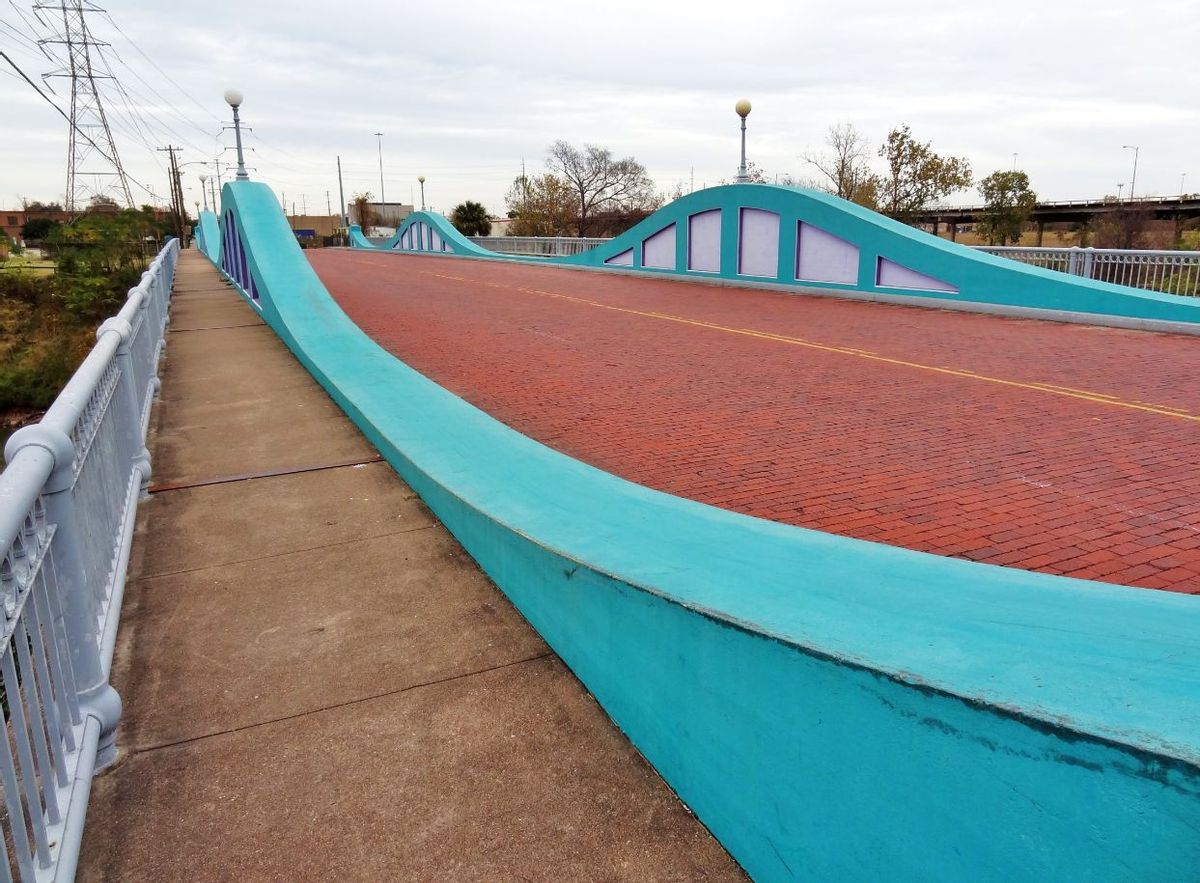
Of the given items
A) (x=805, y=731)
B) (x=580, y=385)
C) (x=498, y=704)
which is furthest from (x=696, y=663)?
(x=580, y=385)

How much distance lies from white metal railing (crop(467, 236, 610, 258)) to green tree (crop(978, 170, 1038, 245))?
129 feet

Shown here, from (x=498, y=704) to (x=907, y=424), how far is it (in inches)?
195

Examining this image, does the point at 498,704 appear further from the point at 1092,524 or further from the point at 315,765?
the point at 1092,524

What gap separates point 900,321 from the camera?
43.8 ft

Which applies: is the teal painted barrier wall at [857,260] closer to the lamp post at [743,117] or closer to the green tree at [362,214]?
the lamp post at [743,117]

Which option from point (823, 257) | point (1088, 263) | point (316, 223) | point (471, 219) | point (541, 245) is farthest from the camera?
point (316, 223)

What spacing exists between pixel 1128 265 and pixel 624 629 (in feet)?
50.2

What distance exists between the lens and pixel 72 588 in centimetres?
264

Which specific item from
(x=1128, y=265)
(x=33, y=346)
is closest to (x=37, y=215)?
(x=33, y=346)

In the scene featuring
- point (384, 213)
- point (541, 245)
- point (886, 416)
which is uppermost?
point (384, 213)

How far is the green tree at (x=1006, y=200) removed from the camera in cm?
6075

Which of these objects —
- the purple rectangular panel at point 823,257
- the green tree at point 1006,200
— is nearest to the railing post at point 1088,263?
the purple rectangular panel at point 823,257

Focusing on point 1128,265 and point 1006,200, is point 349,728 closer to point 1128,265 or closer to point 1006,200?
point 1128,265

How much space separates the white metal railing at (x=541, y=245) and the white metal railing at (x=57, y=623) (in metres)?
25.7
